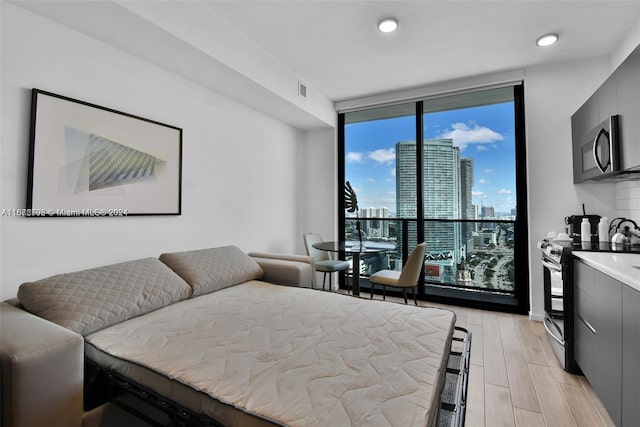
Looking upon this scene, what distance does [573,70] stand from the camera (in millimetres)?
3107

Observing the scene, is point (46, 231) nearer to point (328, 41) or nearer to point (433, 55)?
point (328, 41)

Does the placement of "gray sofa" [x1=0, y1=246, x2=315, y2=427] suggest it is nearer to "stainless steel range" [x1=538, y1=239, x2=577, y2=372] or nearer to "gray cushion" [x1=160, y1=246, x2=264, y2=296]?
"gray cushion" [x1=160, y1=246, x2=264, y2=296]

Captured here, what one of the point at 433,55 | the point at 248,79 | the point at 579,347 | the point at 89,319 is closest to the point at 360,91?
the point at 433,55

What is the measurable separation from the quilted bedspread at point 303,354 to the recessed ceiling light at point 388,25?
224 cm

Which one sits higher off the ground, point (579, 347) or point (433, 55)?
point (433, 55)

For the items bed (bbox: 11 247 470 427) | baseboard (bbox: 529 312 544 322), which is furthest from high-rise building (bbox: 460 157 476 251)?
bed (bbox: 11 247 470 427)

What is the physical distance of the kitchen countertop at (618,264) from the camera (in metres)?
1.41

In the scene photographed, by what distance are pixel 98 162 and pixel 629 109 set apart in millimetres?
3614

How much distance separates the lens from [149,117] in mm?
2455

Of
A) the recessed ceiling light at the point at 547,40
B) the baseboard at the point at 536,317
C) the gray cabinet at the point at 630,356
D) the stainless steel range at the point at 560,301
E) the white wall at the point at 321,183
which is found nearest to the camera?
the gray cabinet at the point at 630,356

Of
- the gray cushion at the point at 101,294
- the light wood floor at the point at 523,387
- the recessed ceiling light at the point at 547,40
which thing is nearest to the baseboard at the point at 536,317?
the light wood floor at the point at 523,387

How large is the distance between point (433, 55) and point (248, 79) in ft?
6.10

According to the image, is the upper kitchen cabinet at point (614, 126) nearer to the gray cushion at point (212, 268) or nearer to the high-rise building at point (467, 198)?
the high-rise building at point (467, 198)

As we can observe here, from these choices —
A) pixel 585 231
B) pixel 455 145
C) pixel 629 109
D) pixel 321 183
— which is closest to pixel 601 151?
pixel 629 109
